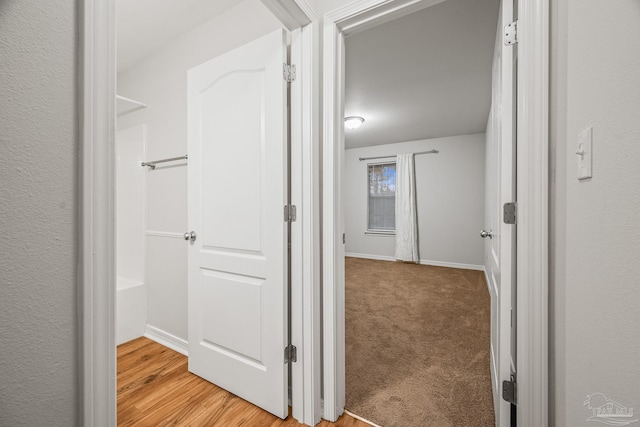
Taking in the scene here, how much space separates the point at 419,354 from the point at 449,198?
3.74 meters

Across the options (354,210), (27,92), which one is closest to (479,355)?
(27,92)

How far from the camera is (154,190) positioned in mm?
2236

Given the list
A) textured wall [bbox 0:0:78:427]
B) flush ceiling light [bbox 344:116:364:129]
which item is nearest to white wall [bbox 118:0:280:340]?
textured wall [bbox 0:0:78:427]

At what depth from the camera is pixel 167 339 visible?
7.01 feet

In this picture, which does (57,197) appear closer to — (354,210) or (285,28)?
(285,28)

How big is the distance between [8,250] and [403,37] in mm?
2475

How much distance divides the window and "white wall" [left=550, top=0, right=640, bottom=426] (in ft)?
16.2

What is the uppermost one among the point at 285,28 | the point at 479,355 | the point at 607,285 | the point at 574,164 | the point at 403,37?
the point at 403,37

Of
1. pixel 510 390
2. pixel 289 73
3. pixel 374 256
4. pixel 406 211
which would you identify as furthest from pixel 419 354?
pixel 374 256

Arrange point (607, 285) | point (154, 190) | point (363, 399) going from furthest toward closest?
point (154, 190) → point (363, 399) → point (607, 285)

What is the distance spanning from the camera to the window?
5766mm

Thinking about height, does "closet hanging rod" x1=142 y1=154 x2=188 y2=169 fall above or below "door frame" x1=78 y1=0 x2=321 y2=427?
above

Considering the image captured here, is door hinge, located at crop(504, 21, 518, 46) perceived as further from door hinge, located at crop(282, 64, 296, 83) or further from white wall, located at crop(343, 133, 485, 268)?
white wall, located at crop(343, 133, 485, 268)

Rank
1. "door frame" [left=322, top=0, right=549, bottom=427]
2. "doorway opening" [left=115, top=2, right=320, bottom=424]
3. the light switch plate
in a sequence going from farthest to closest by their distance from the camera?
1. "doorway opening" [left=115, top=2, right=320, bottom=424]
2. "door frame" [left=322, top=0, right=549, bottom=427]
3. the light switch plate
